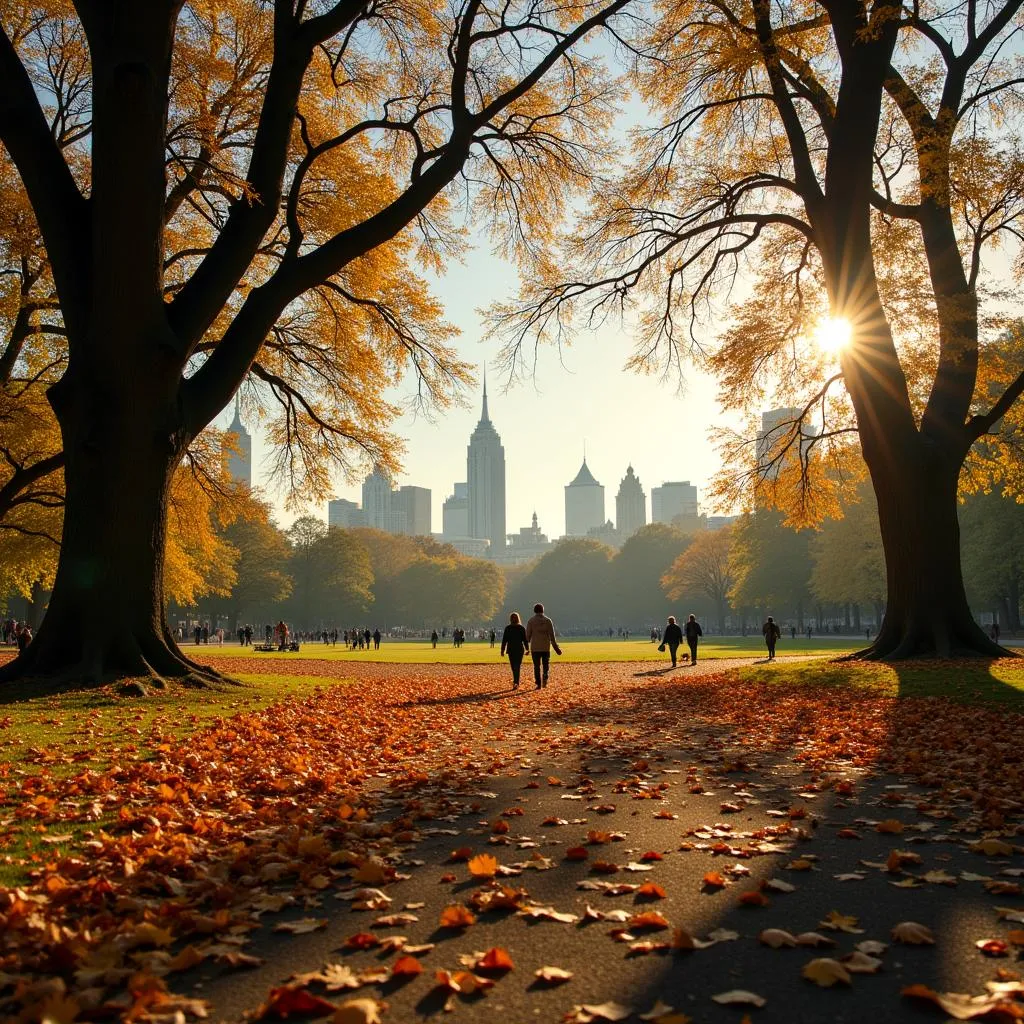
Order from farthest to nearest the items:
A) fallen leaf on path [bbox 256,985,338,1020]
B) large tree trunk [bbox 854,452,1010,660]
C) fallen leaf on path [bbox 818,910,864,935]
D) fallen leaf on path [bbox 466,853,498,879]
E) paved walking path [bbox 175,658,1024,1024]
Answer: large tree trunk [bbox 854,452,1010,660], fallen leaf on path [bbox 466,853,498,879], fallen leaf on path [bbox 818,910,864,935], paved walking path [bbox 175,658,1024,1024], fallen leaf on path [bbox 256,985,338,1020]

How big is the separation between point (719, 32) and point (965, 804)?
1692cm

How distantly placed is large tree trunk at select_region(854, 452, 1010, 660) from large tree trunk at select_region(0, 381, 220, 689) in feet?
46.6

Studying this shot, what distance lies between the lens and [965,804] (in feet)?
19.9

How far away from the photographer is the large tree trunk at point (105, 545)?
11938 mm

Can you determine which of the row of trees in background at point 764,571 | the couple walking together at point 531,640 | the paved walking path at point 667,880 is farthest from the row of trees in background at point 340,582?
the paved walking path at point 667,880

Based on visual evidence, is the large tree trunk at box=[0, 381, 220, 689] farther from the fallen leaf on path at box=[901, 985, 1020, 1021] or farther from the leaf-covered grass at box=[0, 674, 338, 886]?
the fallen leaf on path at box=[901, 985, 1020, 1021]

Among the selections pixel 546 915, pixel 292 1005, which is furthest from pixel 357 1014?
pixel 546 915

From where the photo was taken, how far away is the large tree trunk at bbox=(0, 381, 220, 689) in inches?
470

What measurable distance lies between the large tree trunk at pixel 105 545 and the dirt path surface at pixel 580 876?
4.08 metres

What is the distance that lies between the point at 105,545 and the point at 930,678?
43.5 ft

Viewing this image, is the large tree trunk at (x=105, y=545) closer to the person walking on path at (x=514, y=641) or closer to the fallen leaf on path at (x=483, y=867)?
the person walking on path at (x=514, y=641)

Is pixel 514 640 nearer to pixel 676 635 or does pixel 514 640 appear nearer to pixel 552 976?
pixel 676 635

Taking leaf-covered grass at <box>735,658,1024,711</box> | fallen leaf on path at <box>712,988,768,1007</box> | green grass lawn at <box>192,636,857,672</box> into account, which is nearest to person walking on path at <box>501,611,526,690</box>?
leaf-covered grass at <box>735,658,1024,711</box>

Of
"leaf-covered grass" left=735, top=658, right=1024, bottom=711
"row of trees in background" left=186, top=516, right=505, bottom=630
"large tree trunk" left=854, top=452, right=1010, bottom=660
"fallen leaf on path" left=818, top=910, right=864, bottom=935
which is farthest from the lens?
"row of trees in background" left=186, top=516, right=505, bottom=630
